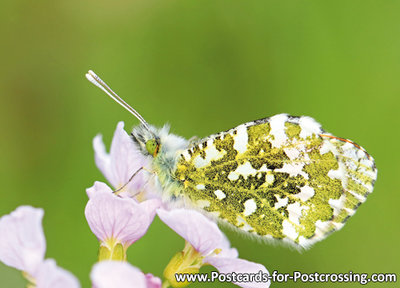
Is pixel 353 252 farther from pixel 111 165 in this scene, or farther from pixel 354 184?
pixel 111 165

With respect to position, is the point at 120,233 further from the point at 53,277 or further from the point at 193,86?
the point at 193,86

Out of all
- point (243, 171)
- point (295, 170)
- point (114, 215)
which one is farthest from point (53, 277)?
point (295, 170)

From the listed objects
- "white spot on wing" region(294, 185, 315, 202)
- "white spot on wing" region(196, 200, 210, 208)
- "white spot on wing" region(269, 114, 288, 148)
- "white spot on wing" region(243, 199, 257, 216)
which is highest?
"white spot on wing" region(269, 114, 288, 148)

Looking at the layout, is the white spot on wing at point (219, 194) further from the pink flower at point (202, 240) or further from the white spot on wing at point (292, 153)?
the white spot on wing at point (292, 153)

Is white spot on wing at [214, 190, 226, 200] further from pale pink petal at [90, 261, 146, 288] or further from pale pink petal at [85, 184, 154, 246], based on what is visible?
pale pink petal at [90, 261, 146, 288]

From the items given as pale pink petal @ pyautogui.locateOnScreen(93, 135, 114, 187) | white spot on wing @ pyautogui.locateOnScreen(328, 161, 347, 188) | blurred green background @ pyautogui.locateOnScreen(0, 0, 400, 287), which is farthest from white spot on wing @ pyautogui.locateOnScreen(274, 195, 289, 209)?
blurred green background @ pyautogui.locateOnScreen(0, 0, 400, 287)

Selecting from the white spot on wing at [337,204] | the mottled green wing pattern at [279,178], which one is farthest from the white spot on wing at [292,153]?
the white spot on wing at [337,204]
